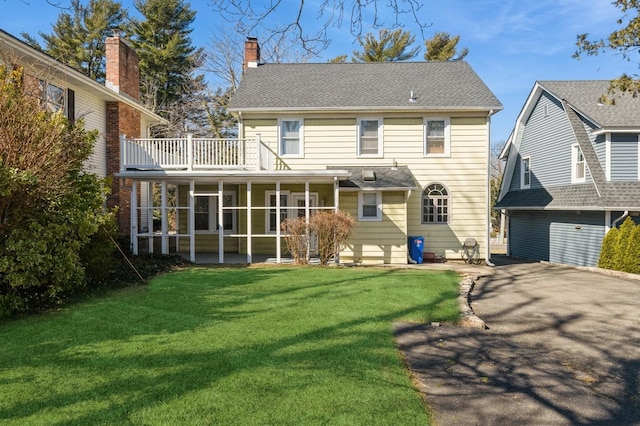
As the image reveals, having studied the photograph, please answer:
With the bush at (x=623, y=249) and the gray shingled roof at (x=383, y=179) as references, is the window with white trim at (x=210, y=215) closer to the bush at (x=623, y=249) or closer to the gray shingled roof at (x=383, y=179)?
the gray shingled roof at (x=383, y=179)

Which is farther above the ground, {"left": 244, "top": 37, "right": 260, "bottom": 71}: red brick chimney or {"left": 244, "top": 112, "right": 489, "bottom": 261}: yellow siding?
{"left": 244, "top": 37, "right": 260, "bottom": 71}: red brick chimney

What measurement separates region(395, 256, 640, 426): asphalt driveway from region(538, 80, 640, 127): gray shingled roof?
855cm

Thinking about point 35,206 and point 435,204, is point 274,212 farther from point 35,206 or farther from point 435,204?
point 35,206

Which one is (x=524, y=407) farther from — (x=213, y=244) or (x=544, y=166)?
(x=544, y=166)

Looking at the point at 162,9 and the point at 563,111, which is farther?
the point at 162,9

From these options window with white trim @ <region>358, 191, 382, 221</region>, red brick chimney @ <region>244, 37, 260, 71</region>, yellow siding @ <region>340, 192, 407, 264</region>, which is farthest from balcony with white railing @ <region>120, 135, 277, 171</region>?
red brick chimney @ <region>244, 37, 260, 71</region>

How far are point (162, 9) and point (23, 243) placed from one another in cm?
3142

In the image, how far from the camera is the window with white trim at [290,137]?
52.8 feet

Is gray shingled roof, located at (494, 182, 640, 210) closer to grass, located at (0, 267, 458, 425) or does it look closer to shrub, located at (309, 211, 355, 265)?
shrub, located at (309, 211, 355, 265)

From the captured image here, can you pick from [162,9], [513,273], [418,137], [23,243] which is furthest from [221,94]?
[23,243]

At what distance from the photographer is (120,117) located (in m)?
16.7

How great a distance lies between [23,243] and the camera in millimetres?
6734

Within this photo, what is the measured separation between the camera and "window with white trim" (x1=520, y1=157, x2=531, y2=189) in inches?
789

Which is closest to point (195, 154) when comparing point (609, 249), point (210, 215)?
point (210, 215)
